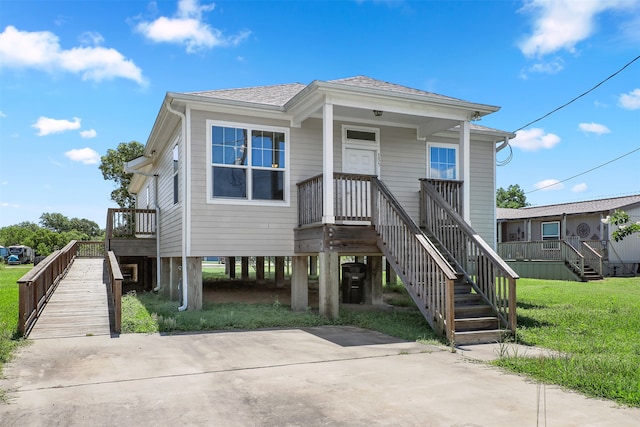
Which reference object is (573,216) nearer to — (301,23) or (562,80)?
(562,80)

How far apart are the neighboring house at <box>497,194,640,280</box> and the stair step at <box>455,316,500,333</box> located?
53.2 feet

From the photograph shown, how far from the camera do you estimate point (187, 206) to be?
10.0m

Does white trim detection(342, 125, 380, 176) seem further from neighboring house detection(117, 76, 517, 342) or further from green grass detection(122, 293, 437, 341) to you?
green grass detection(122, 293, 437, 341)

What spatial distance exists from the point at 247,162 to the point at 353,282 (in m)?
4.33

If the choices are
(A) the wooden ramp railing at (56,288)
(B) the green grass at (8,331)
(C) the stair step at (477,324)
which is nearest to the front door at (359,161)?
(C) the stair step at (477,324)

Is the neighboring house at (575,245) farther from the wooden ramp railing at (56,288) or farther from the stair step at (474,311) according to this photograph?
the wooden ramp railing at (56,288)

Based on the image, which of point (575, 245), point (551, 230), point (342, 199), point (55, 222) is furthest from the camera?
point (55, 222)

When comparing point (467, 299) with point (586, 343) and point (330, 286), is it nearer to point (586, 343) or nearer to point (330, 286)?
point (586, 343)

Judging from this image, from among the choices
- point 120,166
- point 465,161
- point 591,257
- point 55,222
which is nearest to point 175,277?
point 465,161

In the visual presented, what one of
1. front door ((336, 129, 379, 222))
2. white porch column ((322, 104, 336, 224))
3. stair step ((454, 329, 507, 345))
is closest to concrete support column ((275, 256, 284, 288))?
front door ((336, 129, 379, 222))

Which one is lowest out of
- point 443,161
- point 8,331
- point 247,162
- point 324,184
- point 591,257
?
point 8,331

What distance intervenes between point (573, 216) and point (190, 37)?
22.3 meters

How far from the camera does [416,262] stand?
849 cm

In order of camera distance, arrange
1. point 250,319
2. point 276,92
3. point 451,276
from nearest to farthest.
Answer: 1. point 451,276
2. point 250,319
3. point 276,92
